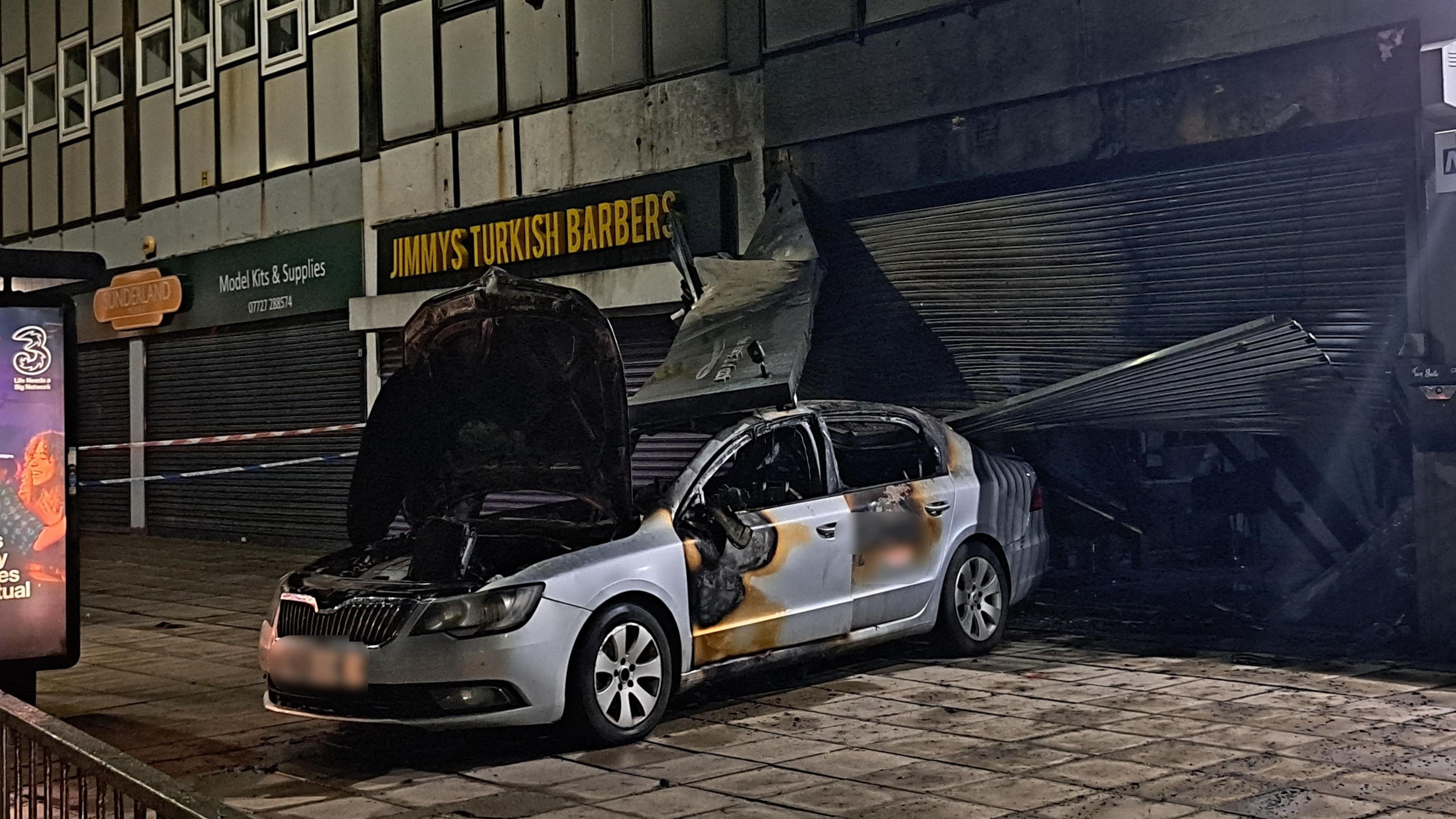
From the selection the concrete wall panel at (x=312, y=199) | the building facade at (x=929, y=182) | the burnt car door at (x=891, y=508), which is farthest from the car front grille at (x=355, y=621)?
the concrete wall panel at (x=312, y=199)

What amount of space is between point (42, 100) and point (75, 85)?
4.07ft

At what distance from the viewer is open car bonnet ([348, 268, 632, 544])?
7.58 metres

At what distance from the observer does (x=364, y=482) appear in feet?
27.4

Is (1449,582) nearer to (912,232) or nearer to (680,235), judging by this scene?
(912,232)

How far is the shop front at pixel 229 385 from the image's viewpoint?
18.3 meters

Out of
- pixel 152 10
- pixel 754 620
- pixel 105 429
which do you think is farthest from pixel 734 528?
pixel 105 429

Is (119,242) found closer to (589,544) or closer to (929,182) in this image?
(929,182)

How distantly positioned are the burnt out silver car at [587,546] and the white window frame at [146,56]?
14681 millimetres

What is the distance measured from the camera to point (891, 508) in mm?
8516

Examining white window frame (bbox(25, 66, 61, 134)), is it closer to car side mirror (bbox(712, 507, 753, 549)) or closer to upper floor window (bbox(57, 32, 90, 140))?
upper floor window (bbox(57, 32, 90, 140))

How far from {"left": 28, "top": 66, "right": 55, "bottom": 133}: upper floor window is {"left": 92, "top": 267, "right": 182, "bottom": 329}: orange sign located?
3.02 meters

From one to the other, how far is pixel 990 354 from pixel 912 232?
134 centimetres

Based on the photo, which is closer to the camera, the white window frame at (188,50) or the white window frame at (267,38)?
the white window frame at (267,38)

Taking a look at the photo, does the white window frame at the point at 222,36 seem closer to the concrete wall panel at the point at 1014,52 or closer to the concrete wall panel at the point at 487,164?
the concrete wall panel at the point at 487,164
